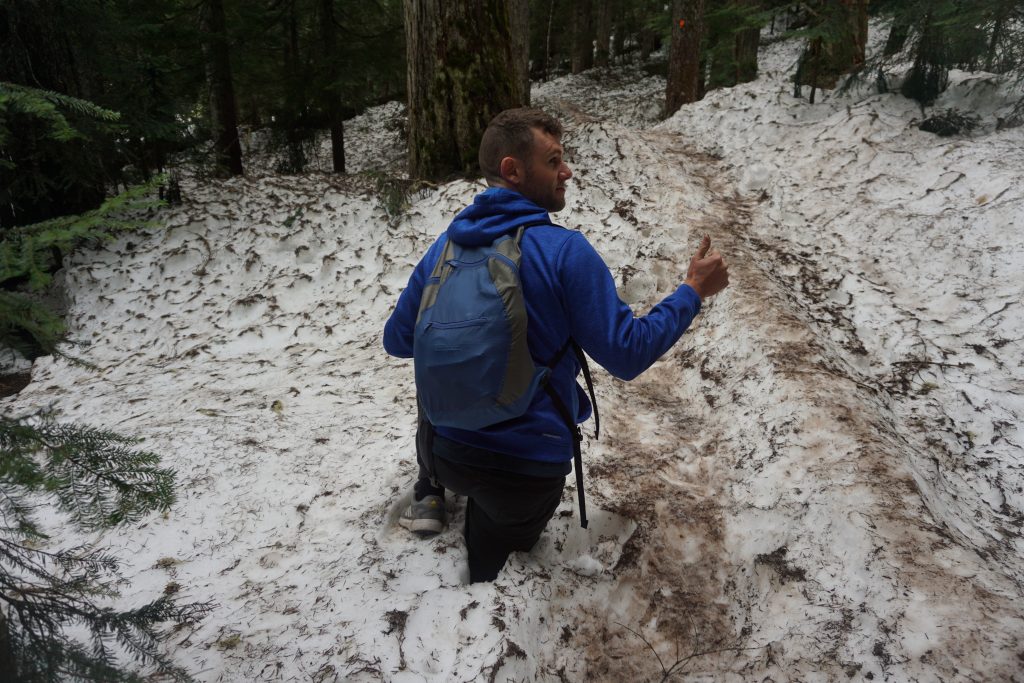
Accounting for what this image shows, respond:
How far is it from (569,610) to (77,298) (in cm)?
620

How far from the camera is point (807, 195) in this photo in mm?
6066

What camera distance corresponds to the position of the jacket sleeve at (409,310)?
2426 mm

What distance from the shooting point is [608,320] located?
6.36 feet

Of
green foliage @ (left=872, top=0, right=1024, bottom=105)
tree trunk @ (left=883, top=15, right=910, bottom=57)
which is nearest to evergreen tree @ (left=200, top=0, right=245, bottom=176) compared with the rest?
tree trunk @ (left=883, top=15, right=910, bottom=57)

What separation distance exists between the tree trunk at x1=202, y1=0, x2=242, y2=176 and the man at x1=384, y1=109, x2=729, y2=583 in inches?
310

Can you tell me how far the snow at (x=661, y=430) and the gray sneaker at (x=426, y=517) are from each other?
0.06m

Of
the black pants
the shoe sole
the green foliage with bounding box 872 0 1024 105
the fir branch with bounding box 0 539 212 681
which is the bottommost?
the shoe sole

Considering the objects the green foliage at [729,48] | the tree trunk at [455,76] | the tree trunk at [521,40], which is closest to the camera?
the tree trunk at [455,76]

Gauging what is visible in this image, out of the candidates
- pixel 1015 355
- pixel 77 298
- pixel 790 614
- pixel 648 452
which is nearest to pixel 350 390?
pixel 648 452

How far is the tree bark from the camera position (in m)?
20.3

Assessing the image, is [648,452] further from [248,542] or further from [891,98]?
[891,98]

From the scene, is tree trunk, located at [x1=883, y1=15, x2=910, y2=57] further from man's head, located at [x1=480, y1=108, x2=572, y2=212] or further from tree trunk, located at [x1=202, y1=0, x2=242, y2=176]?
tree trunk, located at [x1=202, y1=0, x2=242, y2=176]

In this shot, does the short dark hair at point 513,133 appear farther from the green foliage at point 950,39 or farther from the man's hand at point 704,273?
the green foliage at point 950,39

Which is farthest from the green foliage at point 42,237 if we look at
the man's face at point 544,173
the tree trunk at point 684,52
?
the tree trunk at point 684,52
